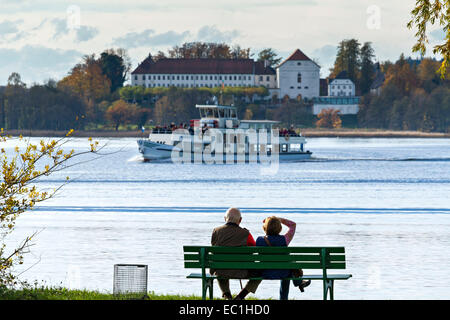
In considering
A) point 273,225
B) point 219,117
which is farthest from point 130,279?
point 219,117

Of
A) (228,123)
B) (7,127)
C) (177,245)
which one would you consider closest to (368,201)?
(177,245)

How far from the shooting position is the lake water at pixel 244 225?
15.4 metres

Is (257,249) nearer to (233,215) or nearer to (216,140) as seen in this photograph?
(233,215)

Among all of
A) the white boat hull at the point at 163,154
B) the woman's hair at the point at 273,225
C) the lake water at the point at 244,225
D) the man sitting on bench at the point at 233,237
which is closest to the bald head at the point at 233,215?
the man sitting on bench at the point at 233,237

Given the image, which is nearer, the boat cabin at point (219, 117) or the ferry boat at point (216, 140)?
the ferry boat at point (216, 140)

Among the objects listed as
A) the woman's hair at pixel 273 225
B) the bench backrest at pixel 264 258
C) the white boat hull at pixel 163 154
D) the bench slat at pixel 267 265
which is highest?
the woman's hair at pixel 273 225

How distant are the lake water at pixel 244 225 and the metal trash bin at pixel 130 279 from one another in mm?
1838

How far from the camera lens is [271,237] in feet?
38.9

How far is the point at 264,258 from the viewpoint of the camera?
11.5m

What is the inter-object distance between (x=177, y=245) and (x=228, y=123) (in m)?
A: 65.5

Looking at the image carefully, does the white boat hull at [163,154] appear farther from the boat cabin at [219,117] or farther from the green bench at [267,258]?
the green bench at [267,258]

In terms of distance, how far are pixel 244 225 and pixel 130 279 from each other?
13.3 metres

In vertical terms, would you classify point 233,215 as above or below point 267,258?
above
